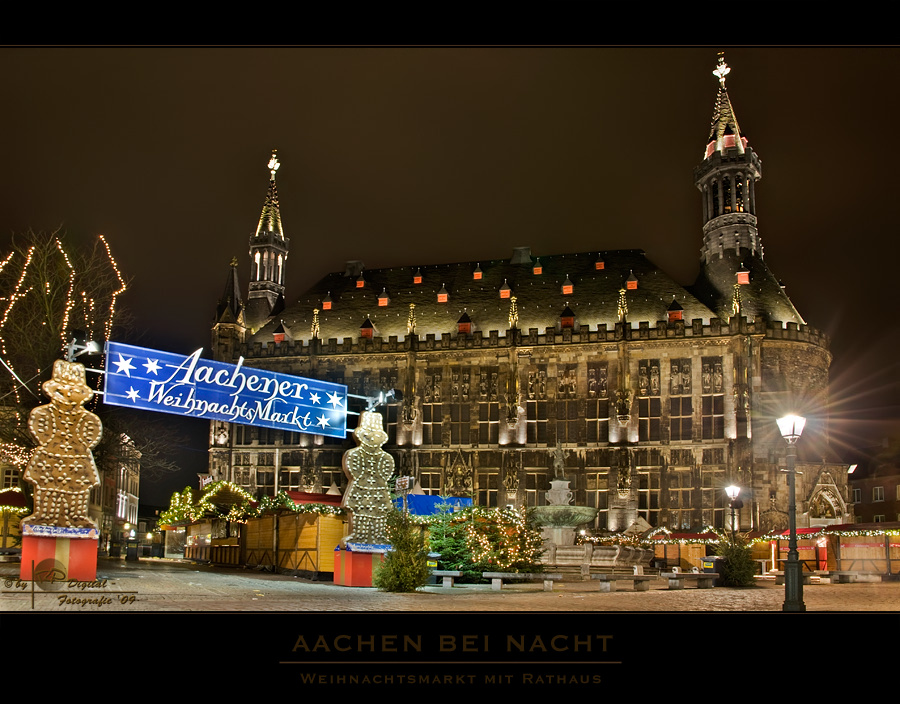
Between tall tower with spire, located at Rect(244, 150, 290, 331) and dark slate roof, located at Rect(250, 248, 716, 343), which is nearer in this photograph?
dark slate roof, located at Rect(250, 248, 716, 343)

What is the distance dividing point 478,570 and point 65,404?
12120mm

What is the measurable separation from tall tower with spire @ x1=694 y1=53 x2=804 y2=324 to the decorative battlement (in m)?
1.95

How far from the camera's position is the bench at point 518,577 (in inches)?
850

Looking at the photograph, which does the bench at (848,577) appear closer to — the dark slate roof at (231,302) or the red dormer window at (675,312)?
the red dormer window at (675,312)

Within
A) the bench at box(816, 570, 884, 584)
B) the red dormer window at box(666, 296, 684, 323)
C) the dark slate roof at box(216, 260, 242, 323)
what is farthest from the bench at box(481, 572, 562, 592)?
the dark slate roof at box(216, 260, 242, 323)

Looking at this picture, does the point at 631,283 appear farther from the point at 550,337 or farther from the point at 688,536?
the point at 688,536

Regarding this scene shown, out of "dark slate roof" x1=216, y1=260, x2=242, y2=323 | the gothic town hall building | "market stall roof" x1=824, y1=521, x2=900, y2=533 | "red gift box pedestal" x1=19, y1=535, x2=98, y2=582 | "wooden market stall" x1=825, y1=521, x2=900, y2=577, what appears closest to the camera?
"red gift box pedestal" x1=19, y1=535, x2=98, y2=582

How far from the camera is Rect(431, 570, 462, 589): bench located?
2223cm

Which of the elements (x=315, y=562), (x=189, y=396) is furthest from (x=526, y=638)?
(x=315, y=562)

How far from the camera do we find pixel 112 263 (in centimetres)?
2595

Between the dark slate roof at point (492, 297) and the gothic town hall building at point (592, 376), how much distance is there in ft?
0.37

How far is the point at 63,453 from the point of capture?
50.9ft

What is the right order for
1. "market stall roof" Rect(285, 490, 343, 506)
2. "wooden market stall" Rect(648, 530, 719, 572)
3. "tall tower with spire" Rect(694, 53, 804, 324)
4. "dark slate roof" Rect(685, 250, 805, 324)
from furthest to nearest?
"tall tower with spire" Rect(694, 53, 804, 324), "dark slate roof" Rect(685, 250, 805, 324), "wooden market stall" Rect(648, 530, 719, 572), "market stall roof" Rect(285, 490, 343, 506)

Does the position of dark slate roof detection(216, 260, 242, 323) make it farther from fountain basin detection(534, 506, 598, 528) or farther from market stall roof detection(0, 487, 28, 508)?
fountain basin detection(534, 506, 598, 528)
